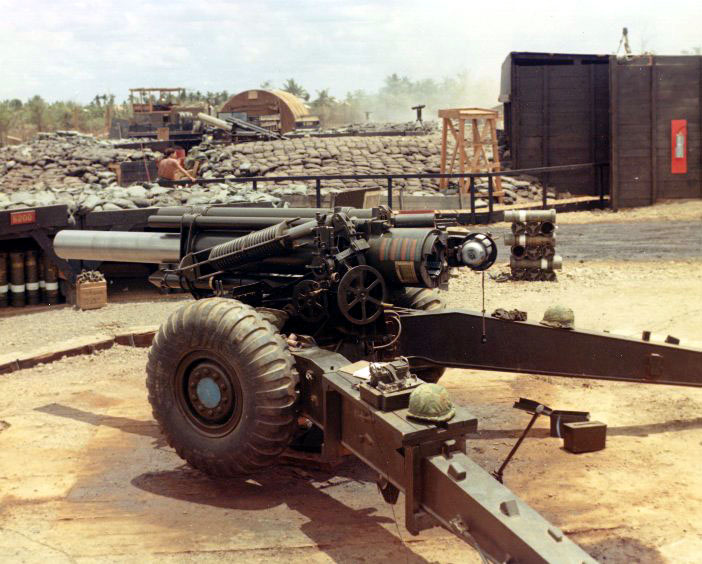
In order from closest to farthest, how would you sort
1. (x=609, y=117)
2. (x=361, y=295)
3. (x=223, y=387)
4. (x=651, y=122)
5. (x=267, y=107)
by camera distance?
(x=223, y=387), (x=361, y=295), (x=651, y=122), (x=609, y=117), (x=267, y=107)

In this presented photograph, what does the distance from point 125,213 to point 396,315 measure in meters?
7.71

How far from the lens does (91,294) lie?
11602 millimetres

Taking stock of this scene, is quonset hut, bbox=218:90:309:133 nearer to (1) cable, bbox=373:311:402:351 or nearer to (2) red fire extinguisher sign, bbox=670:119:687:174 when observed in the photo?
(2) red fire extinguisher sign, bbox=670:119:687:174

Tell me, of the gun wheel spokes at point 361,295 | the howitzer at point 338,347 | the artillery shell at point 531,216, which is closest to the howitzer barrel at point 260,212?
the howitzer at point 338,347

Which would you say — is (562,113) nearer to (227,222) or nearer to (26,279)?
(26,279)

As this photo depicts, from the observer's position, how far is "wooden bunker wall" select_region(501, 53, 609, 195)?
22.4 m

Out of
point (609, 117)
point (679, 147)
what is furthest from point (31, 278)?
point (679, 147)

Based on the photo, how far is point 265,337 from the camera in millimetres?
4840

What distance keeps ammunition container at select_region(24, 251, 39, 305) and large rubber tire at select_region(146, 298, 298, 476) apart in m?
7.88

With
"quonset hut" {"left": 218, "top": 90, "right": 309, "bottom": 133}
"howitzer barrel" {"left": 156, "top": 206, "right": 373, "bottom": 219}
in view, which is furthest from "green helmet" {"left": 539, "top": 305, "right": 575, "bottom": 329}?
"quonset hut" {"left": 218, "top": 90, "right": 309, "bottom": 133}

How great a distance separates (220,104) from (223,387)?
65.4 metres

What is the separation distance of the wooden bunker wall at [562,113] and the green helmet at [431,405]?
1904cm

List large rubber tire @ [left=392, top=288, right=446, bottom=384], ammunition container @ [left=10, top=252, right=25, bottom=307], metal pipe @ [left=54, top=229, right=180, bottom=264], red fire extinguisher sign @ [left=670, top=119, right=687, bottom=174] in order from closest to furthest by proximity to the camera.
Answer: large rubber tire @ [left=392, top=288, right=446, bottom=384] → metal pipe @ [left=54, top=229, right=180, bottom=264] → ammunition container @ [left=10, top=252, right=25, bottom=307] → red fire extinguisher sign @ [left=670, top=119, right=687, bottom=174]

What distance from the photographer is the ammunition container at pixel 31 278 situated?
490 inches
